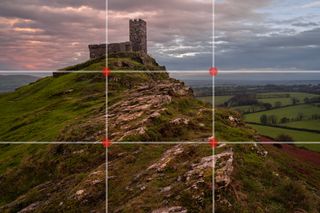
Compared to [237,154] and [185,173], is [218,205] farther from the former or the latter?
[237,154]

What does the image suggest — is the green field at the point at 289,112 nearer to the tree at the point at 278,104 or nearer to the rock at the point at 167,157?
the tree at the point at 278,104

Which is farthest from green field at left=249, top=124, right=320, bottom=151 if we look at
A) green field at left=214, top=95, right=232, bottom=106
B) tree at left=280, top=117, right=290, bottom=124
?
green field at left=214, top=95, right=232, bottom=106

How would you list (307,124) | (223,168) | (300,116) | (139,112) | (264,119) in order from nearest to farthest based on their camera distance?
(223,168) → (139,112) → (307,124) → (300,116) → (264,119)

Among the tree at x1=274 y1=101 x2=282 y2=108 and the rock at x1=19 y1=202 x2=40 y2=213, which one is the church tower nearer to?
the tree at x1=274 y1=101 x2=282 y2=108

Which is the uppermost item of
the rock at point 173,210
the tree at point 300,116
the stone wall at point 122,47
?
the stone wall at point 122,47

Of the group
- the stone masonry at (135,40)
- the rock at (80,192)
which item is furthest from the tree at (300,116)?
the rock at (80,192)

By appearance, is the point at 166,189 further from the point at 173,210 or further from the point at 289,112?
the point at 289,112

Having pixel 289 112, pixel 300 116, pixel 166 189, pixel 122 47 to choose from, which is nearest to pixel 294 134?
pixel 300 116

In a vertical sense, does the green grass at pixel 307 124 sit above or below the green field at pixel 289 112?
below
